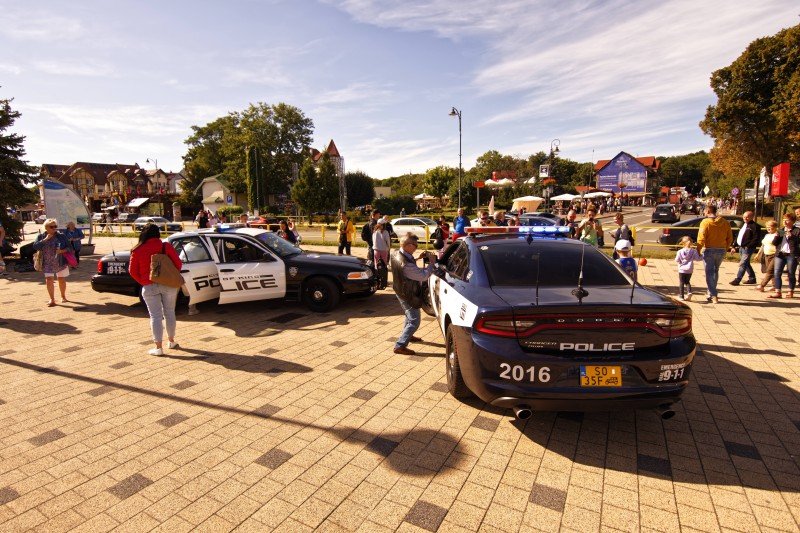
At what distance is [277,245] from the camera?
26.9 feet

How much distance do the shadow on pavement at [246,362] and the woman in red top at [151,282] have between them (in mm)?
425

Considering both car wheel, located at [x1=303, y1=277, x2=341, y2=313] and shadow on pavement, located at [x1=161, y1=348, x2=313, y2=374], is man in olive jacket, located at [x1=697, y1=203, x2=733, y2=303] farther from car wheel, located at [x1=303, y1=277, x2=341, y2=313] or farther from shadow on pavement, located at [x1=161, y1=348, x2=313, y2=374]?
shadow on pavement, located at [x1=161, y1=348, x2=313, y2=374]

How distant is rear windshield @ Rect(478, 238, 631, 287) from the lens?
391 centimetres

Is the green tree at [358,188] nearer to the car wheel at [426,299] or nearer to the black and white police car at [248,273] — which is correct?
the black and white police car at [248,273]

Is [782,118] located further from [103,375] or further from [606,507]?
[103,375]

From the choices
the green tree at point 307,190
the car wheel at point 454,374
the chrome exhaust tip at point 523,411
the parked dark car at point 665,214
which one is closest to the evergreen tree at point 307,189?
the green tree at point 307,190

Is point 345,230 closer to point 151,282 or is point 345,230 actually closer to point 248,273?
point 248,273

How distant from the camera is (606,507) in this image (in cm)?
275

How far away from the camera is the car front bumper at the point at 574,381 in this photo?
3061mm

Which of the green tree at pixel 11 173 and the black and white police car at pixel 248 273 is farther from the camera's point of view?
the green tree at pixel 11 173

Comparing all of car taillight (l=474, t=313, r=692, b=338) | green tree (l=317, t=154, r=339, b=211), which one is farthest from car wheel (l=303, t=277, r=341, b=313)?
green tree (l=317, t=154, r=339, b=211)

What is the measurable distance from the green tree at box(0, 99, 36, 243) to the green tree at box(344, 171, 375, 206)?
41.2m

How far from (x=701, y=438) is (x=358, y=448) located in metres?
2.86

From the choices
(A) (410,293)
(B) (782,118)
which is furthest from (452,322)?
(B) (782,118)
